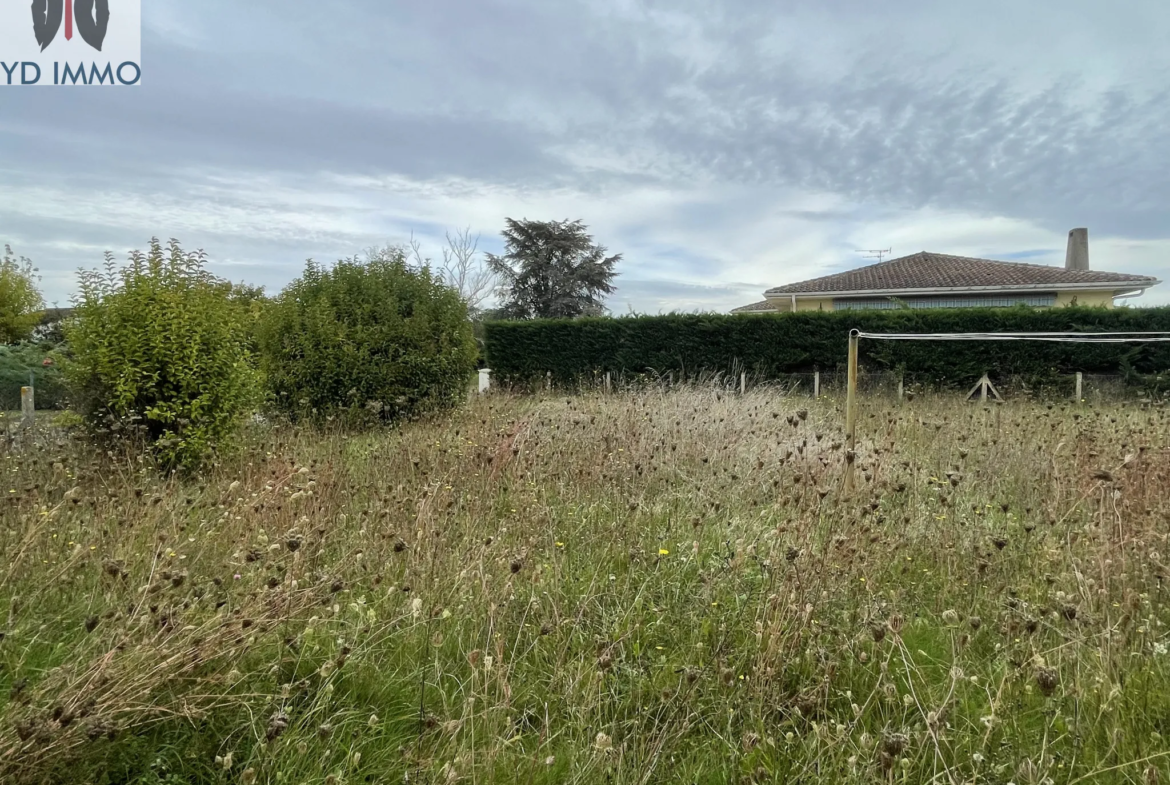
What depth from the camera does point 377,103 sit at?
24.8ft

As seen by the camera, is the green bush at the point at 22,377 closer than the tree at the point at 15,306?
Yes

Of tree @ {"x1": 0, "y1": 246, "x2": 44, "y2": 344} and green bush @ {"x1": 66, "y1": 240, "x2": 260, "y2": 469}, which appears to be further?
tree @ {"x1": 0, "y1": 246, "x2": 44, "y2": 344}

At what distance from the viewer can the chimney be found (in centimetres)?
2345

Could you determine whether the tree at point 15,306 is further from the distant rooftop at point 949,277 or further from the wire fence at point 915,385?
the distant rooftop at point 949,277

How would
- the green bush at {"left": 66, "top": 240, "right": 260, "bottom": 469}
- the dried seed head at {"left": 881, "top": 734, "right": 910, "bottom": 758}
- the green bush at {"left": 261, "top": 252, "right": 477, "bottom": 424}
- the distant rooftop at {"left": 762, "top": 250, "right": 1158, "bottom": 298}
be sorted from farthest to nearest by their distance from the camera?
the distant rooftop at {"left": 762, "top": 250, "right": 1158, "bottom": 298}
the green bush at {"left": 261, "top": 252, "right": 477, "bottom": 424}
the green bush at {"left": 66, "top": 240, "right": 260, "bottom": 469}
the dried seed head at {"left": 881, "top": 734, "right": 910, "bottom": 758}

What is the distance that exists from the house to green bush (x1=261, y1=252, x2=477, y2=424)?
41.7 ft

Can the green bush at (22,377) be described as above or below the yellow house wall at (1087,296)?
below

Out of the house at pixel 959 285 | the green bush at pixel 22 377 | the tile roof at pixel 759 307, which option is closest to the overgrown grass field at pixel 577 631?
the green bush at pixel 22 377

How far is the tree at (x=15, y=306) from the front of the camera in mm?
21812

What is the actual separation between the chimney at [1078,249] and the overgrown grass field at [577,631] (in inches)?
968

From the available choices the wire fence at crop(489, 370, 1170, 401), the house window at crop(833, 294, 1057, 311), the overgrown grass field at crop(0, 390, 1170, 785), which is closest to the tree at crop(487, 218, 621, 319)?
the house window at crop(833, 294, 1057, 311)

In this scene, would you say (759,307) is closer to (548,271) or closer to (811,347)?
(548,271)

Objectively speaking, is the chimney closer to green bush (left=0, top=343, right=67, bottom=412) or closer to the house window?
the house window

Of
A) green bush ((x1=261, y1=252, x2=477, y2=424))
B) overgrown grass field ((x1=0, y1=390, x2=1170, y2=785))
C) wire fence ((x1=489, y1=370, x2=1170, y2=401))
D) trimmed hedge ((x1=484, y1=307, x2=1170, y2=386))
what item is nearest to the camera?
overgrown grass field ((x1=0, y1=390, x2=1170, y2=785))
